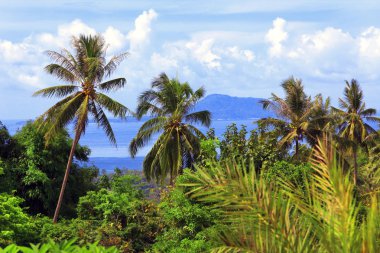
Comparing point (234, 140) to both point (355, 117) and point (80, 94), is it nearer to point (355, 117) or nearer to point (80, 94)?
point (80, 94)

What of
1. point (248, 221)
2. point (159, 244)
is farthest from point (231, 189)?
point (159, 244)

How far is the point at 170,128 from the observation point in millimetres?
33625

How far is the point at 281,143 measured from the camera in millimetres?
33375

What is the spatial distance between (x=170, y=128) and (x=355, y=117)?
18679mm

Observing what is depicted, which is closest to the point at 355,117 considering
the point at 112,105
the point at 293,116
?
the point at 293,116

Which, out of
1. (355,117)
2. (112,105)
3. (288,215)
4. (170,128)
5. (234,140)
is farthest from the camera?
(355,117)

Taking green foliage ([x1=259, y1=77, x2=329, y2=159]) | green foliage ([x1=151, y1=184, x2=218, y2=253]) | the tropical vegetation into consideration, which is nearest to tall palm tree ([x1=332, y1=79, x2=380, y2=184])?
the tropical vegetation

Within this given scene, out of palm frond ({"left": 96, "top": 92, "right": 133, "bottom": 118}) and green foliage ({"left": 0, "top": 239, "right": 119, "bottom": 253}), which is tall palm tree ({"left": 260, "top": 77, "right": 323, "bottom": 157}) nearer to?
palm frond ({"left": 96, "top": 92, "right": 133, "bottom": 118})

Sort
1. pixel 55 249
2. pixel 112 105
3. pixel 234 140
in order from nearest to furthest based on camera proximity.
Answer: pixel 55 249 < pixel 234 140 < pixel 112 105

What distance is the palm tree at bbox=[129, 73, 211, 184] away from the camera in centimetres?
3334

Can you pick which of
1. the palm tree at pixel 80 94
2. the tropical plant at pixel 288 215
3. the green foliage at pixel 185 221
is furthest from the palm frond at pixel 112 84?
the tropical plant at pixel 288 215

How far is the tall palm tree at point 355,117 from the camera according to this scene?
45406 millimetres

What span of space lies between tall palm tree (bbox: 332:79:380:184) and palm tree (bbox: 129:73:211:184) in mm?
14953

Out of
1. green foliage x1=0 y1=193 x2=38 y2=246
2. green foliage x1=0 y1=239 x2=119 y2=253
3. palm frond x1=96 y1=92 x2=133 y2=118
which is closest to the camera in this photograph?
green foliage x1=0 y1=239 x2=119 y2=253
